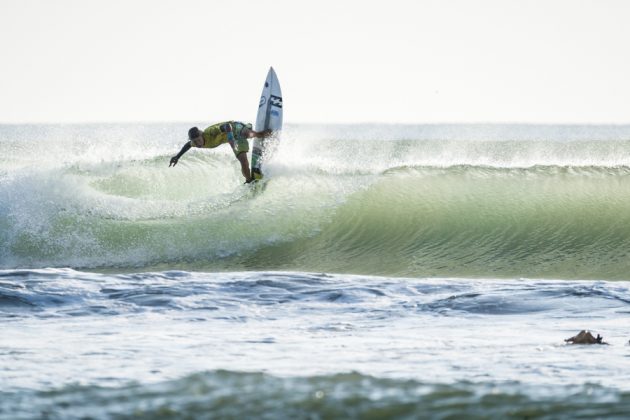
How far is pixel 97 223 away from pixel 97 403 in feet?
30.7

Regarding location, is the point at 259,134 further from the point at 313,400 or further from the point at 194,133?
the point at 313,400

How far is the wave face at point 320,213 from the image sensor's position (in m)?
12.7

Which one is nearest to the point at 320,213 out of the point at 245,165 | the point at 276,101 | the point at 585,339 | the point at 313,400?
the point at 245,165

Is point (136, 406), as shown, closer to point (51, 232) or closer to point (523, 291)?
point (523, 291)

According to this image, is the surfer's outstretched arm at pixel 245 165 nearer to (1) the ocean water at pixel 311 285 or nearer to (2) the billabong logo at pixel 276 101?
(1) the ocean water at pixel 311 285

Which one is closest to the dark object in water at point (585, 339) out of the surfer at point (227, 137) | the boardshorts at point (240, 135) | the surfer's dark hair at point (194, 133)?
the surfer's dark hair at point (194, 133)

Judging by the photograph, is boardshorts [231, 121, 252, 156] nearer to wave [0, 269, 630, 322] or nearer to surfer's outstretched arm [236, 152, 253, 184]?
surfer's outstretched arm [236, 152, 253, 184]

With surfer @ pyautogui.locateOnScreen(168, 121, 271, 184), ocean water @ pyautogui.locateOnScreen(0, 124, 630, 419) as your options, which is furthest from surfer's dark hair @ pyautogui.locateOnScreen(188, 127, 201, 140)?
ocean water @ pyautogui.locateOnScreen(0, 124, 630, 419)

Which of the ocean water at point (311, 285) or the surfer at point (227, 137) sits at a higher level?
the surfer at point (227, 137)

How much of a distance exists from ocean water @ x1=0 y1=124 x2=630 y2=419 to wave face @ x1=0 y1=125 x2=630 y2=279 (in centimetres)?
4

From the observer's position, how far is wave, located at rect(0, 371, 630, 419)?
4.66m

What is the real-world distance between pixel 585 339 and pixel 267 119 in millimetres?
9074

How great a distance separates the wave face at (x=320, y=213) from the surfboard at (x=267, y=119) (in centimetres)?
27

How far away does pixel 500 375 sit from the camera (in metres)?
5.41
